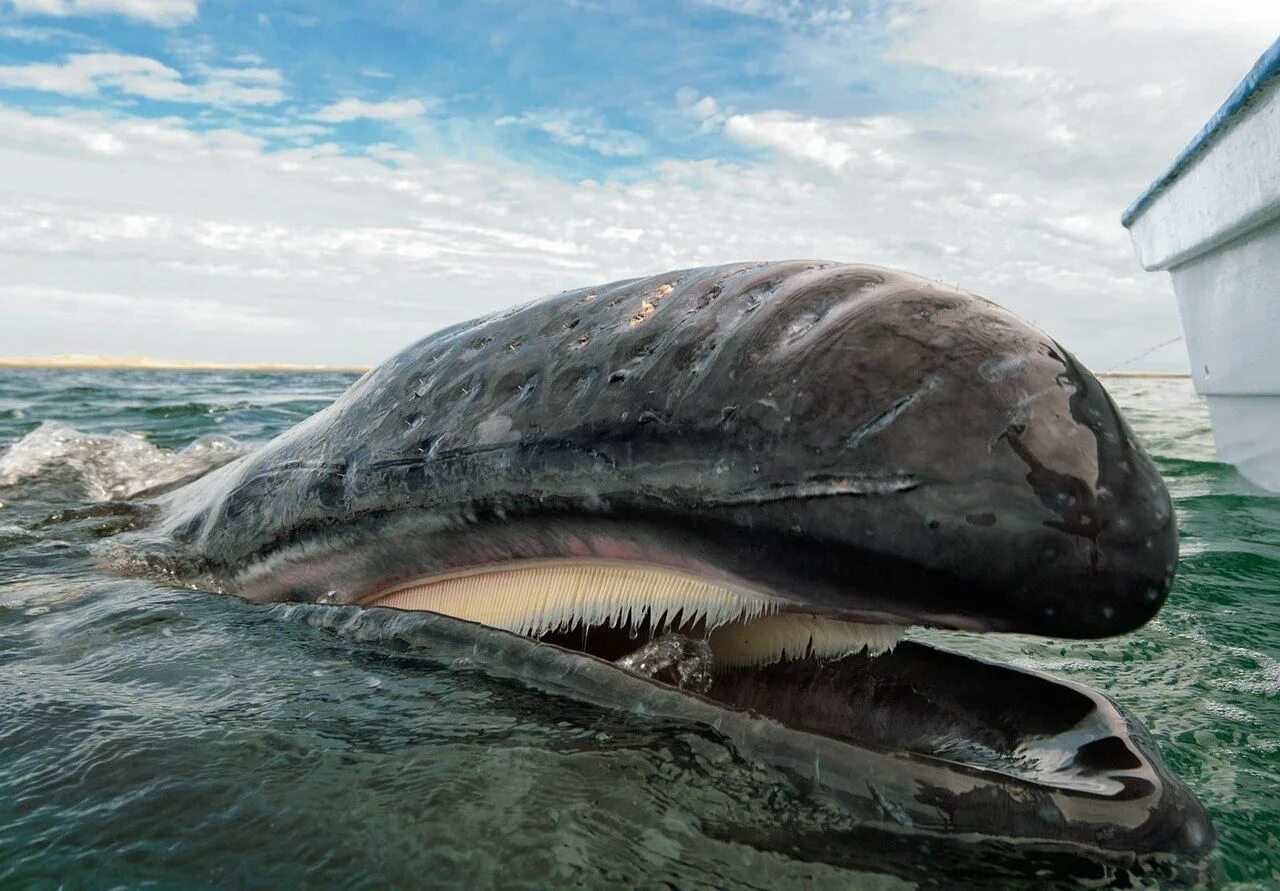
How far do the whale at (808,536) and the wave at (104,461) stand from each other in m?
3.18

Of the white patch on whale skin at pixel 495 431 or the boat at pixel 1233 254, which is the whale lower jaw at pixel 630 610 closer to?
the white patch on whale skin at pixel 495 431

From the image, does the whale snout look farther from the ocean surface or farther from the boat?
the boat

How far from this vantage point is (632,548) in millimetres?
2098

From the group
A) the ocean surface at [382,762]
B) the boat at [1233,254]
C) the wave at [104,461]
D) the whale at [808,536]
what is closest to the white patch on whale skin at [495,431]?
the whale at [808,536]

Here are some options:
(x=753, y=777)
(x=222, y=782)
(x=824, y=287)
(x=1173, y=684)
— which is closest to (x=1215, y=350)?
(x=1173, y=684)

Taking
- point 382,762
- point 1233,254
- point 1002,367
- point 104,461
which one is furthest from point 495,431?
point 1233,254

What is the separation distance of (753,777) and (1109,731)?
2.06 ft

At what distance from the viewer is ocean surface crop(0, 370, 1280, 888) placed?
161 cm

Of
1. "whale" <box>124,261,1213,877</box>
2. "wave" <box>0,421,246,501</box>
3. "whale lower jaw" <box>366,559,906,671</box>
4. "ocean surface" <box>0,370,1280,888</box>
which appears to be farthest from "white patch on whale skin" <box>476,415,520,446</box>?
"wave" <box>0,421,246,501</box>

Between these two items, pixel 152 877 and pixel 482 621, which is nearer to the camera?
pixel 152 877

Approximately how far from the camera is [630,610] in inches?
86.7

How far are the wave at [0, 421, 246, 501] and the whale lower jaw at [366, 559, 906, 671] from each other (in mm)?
3146

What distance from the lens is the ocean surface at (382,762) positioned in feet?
5.27

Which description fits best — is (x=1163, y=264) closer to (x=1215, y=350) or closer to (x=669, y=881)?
(x=1215, y=350)
